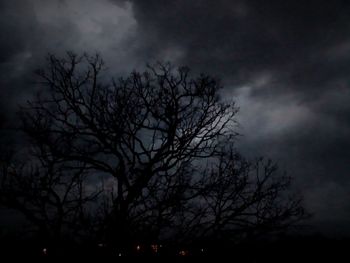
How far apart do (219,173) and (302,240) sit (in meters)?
10.9

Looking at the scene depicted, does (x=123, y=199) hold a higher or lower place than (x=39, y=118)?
lower

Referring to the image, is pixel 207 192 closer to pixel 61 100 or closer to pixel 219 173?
pixel 219 173

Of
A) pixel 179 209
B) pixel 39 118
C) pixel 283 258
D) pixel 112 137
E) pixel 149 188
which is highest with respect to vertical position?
pixel 39 118

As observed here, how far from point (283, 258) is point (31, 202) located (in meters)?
15.3

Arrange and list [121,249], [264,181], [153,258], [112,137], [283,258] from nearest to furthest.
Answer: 1. [121,249]
2. [153,258]
3. [112,137]
4. [264,181]
5. [283,258]

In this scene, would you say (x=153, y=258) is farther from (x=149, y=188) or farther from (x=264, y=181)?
(x=264, y=181)

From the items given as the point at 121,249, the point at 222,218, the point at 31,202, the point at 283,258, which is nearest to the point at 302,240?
the point at 283,258

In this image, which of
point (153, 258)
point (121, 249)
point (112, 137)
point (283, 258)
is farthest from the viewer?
point (283, 258)

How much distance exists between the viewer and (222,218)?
43.2ft

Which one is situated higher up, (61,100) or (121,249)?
(61,100)

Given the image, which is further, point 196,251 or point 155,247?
point 196,251

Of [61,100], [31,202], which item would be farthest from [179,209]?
[61,100]

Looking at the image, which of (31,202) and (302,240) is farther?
(302,240)

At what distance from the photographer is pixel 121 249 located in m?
11.9
